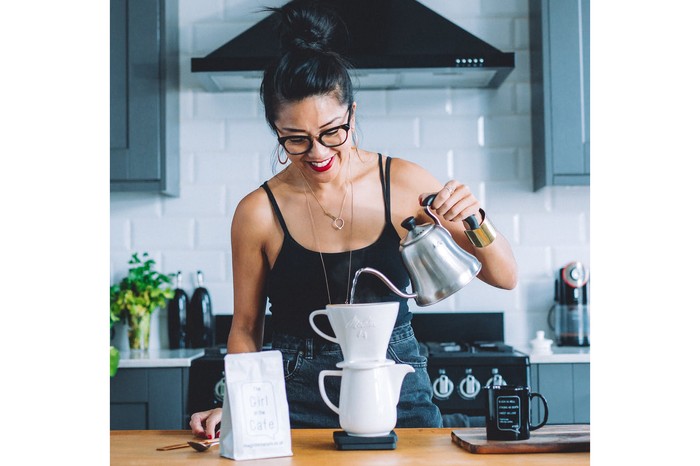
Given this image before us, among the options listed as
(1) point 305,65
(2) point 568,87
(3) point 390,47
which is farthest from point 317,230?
(2) point 568,87

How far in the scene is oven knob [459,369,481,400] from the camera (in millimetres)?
2686

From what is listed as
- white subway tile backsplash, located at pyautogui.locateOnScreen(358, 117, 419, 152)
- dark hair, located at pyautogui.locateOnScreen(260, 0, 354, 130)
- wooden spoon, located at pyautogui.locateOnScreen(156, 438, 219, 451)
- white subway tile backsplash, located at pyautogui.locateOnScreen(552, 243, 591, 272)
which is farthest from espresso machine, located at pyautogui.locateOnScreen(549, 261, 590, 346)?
wooden spoon, located at pyautogui.locateOnScreen(156, 438, 219, 451)

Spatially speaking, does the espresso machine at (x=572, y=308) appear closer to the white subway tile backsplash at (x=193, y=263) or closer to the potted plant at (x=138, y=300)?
the white subway tile backsplash at (x=193, y=263)

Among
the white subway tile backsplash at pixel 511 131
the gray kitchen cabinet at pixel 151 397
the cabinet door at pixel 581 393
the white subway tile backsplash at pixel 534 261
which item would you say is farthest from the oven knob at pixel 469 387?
the white subway tile backsplash at pixel 511 131

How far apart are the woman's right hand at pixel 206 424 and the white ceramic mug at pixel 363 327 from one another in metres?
0.27

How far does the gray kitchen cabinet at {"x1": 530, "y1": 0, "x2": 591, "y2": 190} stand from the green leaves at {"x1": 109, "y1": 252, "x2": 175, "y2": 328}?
62.8 inches

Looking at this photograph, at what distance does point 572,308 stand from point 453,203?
6.46 feet

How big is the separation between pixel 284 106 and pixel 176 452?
29.3 inches

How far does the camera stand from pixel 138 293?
Answer: 313cm

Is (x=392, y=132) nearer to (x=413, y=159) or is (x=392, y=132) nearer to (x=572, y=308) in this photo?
(x=413, y=159)

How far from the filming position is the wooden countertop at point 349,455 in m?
1.12

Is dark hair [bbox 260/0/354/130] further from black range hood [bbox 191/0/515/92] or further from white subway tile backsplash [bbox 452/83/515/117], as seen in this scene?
white subway tile backsplash [bbox 452/83/515/117]
